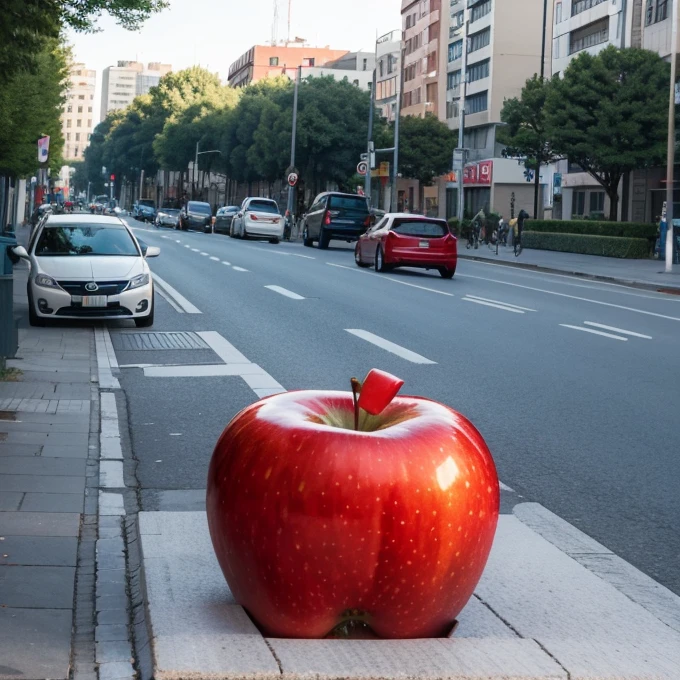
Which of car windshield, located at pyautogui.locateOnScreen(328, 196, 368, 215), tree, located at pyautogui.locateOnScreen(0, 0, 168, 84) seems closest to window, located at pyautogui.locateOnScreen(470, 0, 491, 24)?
car windshield, located at pyautogui.locateOnScreen(328, 196, 368, 215)

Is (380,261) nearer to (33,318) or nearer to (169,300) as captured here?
(169,300)

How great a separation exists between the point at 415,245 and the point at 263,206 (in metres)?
26.7

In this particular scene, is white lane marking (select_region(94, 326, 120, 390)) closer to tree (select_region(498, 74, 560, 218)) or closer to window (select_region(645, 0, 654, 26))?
tree (select_region(498, 74, 560, 218))

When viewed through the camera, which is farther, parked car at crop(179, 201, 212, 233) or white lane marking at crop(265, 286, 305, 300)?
parked car at crop(179, 201, 212, 233)

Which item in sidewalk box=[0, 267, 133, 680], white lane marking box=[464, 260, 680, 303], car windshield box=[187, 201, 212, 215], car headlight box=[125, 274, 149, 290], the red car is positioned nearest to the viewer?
sidewalk box=[0, 267, 133, 680]

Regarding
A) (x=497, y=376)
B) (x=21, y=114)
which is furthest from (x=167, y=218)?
(x=497, y=376)

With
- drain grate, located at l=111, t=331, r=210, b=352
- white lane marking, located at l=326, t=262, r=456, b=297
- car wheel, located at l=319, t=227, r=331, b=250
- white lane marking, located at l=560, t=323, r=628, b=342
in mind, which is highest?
car wheel, located at l=319, t=227, r=331, b=250

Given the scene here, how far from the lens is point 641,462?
7.79m

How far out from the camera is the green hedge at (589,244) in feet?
142

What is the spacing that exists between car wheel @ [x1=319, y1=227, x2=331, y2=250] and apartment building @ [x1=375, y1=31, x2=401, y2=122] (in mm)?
60890

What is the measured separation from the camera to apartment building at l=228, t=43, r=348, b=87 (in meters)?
167

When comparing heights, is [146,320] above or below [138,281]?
below

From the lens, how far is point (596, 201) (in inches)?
2672

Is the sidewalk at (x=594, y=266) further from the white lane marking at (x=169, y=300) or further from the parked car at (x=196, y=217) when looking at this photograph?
the parked car at (x=196, y=217)
